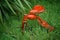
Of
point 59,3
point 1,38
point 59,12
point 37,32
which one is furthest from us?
point 59,3

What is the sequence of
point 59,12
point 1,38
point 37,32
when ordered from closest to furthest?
point 1,38 < point 37,32 < point 59,12

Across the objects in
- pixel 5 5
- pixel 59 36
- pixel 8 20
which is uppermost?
pixel 5 5

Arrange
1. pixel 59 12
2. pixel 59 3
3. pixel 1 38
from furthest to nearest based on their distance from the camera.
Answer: pixel 59 3 → pixel 59 12 → pixel 1 38

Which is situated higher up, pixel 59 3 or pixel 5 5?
pixel 5 5

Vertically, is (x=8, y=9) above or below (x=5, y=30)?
above

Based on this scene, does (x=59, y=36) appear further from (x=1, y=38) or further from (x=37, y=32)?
(x=1, y=38)

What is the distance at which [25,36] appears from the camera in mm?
2781

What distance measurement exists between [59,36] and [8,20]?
817 millimetres

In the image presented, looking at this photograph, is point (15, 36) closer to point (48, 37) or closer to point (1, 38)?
point (1, 38)

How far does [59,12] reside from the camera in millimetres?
3635

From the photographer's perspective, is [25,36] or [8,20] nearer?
[25,36]

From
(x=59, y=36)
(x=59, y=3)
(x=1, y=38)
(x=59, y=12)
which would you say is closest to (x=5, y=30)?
(x=1, y=38)

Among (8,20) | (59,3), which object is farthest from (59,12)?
(8,20)

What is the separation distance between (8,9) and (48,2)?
3.95 feet
